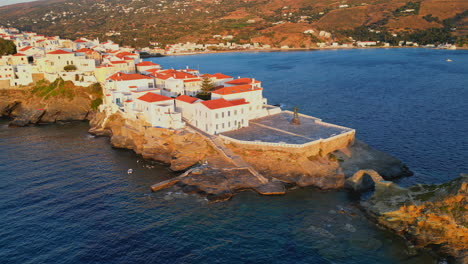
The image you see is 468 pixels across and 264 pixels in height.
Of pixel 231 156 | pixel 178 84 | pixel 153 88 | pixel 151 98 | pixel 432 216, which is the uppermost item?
pixel 178 84

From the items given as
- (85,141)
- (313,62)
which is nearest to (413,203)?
(85,141)

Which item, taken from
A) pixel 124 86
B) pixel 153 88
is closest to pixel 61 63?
pixel 124 86

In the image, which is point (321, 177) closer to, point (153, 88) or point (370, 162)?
point (370, 162)

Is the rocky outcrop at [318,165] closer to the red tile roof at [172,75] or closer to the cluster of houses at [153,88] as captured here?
the cluster of houses at [153,88]

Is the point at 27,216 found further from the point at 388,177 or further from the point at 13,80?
the point at 13,80

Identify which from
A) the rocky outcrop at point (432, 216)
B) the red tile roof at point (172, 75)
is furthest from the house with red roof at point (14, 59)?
the rocky outcrop at point (432, 216)

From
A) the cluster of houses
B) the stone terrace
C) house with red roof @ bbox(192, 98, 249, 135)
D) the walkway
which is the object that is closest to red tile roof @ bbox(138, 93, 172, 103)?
the cluster of houses

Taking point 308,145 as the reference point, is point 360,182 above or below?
below
